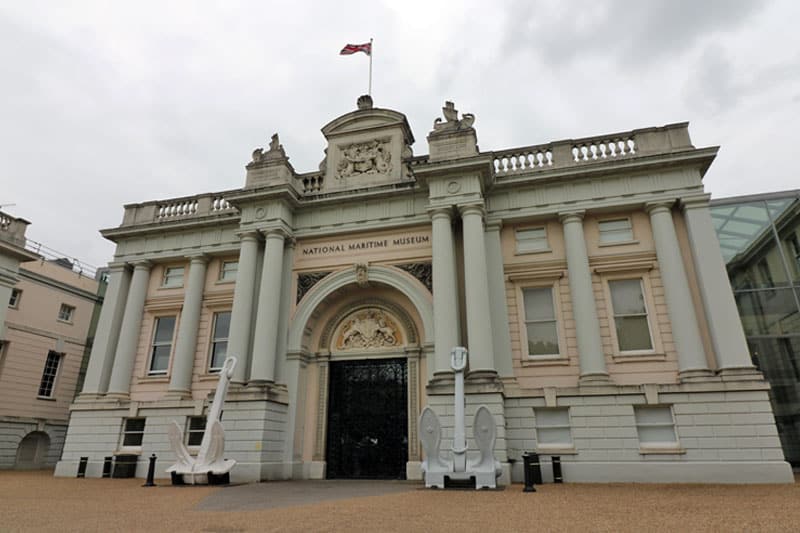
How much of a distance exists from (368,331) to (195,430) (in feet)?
20.9

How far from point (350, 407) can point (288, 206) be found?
281 inches

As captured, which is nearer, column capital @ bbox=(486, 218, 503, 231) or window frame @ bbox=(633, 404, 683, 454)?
window frame @ bbox=(633, 404, 683, 454)

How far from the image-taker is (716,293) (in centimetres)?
1295

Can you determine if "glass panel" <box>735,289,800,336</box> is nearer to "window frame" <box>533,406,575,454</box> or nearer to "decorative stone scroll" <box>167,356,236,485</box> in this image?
"window frame" <box>533,406,575,454</box>

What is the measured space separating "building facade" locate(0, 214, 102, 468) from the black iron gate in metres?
14.0

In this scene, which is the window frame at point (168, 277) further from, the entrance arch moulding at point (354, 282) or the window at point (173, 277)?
the entrance arch moulding at point (354, 282)

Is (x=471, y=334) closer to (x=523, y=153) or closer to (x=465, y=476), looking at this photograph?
(x=465, y=476)

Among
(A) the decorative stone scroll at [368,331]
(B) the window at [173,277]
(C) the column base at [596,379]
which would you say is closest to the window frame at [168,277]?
(B) the window at [173,277]

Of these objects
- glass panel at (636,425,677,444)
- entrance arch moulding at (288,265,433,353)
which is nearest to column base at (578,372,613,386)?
glass panel at (636,425,677,444)

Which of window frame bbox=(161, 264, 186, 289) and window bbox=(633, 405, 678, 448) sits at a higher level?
window frame bbox=(161, 264, 186, 289)

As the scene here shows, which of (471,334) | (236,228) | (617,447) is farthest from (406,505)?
(236,228)

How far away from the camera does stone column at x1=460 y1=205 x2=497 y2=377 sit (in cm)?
1302

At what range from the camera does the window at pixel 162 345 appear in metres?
17.7

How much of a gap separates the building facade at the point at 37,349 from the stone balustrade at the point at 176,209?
13.9 feet
